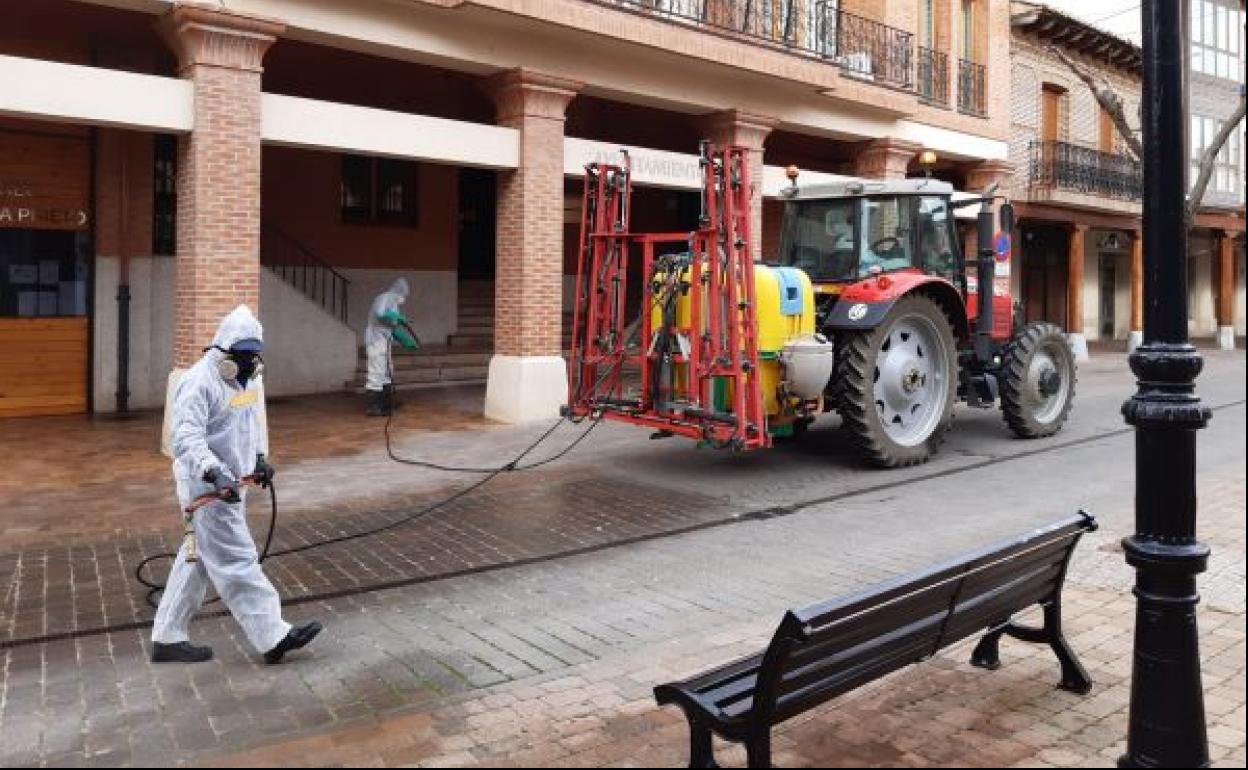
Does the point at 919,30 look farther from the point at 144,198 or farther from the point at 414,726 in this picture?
the point at 414,726

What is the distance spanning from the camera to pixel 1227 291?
31594 millimetres

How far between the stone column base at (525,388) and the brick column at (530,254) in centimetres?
1

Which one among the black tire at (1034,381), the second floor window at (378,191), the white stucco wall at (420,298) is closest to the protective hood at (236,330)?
the black tire at (1034,381)

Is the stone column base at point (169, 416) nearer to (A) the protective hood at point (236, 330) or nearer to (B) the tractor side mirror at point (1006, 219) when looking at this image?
(A) the protective hood at point (236, 330)

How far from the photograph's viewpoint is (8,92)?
9406 millimetres

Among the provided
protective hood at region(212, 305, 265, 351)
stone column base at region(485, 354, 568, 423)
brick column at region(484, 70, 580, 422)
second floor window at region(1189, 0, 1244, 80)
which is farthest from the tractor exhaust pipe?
protective hood at region(212, 305, 265, 351)

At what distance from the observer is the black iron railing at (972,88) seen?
843 inches

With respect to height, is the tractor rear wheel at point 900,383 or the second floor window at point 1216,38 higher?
the second floor window at point 1216,38

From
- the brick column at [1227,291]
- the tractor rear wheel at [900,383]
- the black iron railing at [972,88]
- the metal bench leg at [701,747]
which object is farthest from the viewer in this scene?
the brick column at [1227,291]

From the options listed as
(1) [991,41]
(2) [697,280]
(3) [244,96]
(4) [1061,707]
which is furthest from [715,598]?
(1) [991,41]

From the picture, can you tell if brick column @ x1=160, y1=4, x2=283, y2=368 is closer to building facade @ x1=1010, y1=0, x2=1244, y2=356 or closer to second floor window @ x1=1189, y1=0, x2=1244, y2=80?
second floor window @ x1=1189, y1=0, x2=1244, y2=80

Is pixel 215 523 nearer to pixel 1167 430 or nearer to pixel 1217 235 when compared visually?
pixel 1167 430

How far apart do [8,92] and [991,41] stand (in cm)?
1879

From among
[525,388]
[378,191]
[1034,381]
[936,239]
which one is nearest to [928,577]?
[936,239]
